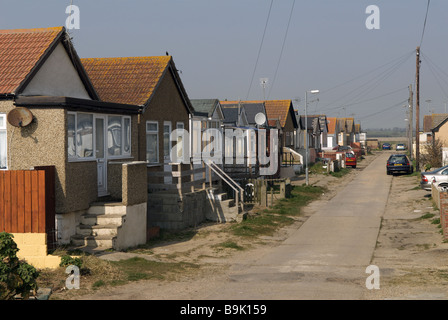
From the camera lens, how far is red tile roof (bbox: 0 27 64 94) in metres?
14.8

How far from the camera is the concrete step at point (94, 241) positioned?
1440 centimetres

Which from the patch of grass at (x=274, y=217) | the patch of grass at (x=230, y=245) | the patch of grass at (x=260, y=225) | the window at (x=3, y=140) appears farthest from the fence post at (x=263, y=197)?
the window at (x=3, y=140)

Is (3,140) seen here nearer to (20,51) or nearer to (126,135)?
(20,51)

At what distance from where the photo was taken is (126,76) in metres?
21.2

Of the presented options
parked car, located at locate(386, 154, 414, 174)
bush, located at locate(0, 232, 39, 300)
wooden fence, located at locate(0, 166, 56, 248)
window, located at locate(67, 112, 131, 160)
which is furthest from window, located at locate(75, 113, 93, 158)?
parked car, located at locate(386, 154, 414, 174)

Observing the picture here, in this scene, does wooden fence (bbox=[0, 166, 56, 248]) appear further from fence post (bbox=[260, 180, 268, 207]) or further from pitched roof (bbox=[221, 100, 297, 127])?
pitched roof (bbox=[221, 100, 297, 127])

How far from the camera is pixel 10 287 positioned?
8914mm

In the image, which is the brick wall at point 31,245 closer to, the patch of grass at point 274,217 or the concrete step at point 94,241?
the concrete step at point 94,241

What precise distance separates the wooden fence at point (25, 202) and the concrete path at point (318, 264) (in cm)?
442

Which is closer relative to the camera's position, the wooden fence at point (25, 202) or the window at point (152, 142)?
the wooden fence at point (25, 202)

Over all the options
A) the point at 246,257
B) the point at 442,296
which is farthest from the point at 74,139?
the point at 442,296

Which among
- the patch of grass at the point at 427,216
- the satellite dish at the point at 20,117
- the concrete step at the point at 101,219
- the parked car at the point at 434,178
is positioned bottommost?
the patch of grass at the point at 427,216
